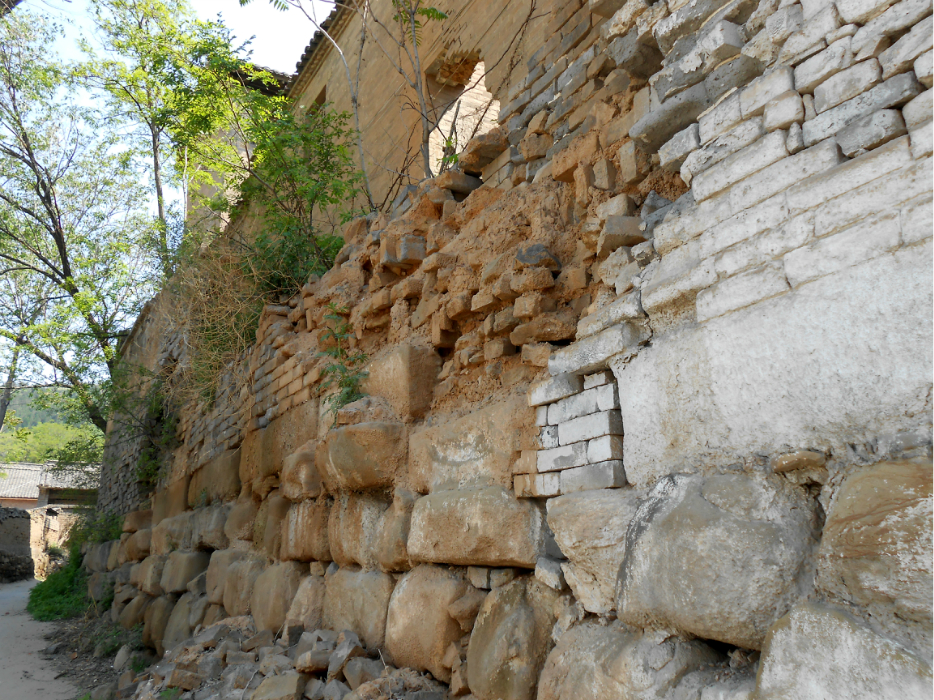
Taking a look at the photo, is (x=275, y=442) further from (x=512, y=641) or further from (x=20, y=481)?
(x=20, y=481)

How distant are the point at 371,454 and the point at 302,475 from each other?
2.95ft

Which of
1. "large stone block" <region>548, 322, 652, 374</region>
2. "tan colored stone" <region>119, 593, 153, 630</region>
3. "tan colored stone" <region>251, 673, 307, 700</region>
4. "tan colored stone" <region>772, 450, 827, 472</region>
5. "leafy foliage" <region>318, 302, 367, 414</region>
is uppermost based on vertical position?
"leafy foliage" <region>318, 302, 367, 414</region>

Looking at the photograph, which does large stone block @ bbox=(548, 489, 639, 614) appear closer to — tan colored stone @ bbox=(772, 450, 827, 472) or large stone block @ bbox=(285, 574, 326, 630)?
tan colored stone @ bbox=(772, 450, 827, 472)

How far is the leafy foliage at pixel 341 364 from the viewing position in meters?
4.02

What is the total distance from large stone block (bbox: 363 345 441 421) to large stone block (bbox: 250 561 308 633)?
1411mm

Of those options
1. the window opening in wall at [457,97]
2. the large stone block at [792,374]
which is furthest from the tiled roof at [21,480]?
the large stone block at [792,374]

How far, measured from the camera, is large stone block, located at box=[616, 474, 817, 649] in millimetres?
1637

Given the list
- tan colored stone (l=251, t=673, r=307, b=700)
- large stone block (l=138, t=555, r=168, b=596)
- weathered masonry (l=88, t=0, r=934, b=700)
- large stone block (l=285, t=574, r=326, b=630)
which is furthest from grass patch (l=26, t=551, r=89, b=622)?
tan colored stone (l=251, t=673, r=307, b=700)

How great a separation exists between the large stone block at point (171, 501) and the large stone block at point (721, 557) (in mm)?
5813

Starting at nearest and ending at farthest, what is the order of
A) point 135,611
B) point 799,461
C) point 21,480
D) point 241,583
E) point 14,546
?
point 799,461 → point 241,583 → point 135,611 → point 14,546 → point 21,480

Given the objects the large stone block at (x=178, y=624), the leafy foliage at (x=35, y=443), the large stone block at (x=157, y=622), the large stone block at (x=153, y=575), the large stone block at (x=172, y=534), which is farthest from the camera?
the leafy foliage at (x=35, y=443)

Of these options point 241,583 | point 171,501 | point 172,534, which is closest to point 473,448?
point 241,583

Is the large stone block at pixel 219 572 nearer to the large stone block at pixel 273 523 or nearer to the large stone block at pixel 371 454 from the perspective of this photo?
the large stone block at pixel 273 523

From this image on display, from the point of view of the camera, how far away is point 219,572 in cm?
528
